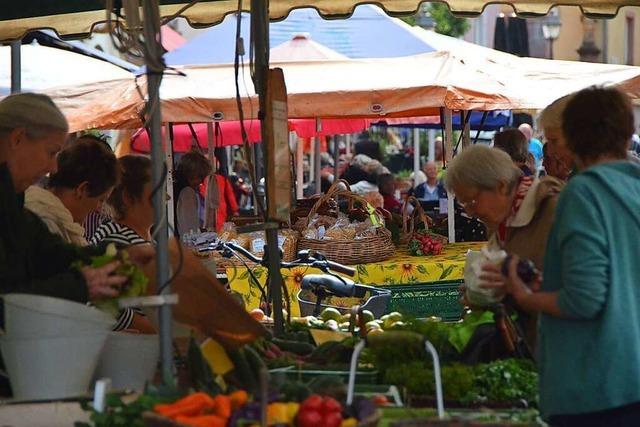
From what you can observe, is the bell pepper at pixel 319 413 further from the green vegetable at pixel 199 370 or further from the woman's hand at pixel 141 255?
the woman's hand at pixel 141 255

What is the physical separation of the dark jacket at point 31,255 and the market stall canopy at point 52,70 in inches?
239

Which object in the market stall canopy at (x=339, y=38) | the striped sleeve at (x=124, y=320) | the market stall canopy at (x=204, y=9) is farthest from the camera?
the market stall canopy at (x=339, y=38)

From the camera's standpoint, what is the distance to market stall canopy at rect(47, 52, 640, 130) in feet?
29.8

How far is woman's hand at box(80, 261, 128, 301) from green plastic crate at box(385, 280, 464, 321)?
14.4ft

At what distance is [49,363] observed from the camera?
3506 mm

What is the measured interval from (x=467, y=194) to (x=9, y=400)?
170cm

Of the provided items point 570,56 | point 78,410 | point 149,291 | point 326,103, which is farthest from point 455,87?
point 570,56

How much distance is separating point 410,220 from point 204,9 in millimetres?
3277

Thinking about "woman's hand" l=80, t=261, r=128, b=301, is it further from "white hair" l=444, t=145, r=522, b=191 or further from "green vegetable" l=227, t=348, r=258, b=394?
"white hair" l=444, t=145, r=522, b=191

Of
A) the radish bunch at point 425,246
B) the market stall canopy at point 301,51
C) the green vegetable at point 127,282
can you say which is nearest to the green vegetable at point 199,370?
the green vegetable at point 127,282

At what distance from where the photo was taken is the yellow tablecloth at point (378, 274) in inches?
310

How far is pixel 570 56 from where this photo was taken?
44.5 metres

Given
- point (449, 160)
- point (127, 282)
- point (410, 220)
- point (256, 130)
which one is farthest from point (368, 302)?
point (256, 130)

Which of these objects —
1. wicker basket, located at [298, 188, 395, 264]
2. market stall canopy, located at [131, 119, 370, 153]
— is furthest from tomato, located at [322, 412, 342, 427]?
market stall canopy, located at [131, 119, 370, 153]
